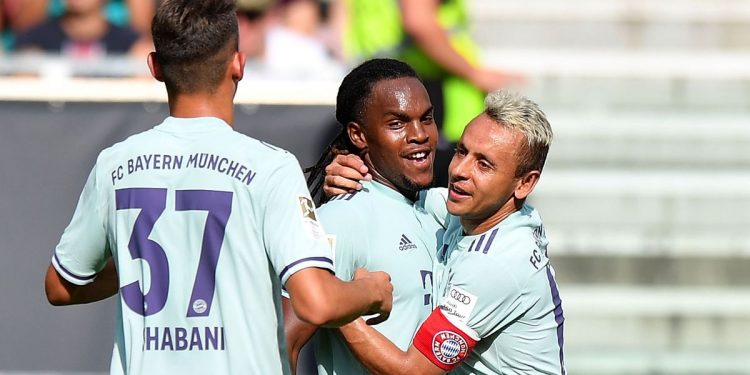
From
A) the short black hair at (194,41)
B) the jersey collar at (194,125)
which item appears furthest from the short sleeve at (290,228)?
the short black hair at (194,41)

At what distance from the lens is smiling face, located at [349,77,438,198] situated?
154 inches

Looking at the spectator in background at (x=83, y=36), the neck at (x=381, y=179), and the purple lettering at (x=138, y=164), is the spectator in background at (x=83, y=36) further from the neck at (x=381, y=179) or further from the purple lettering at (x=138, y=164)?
the purple lettering at (x=138, y=164)

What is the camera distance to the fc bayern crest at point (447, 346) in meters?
3.58

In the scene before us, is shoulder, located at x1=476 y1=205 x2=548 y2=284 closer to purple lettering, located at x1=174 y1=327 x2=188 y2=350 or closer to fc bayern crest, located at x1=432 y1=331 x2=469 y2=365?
fc bayern crest, located at x1=432 y1=331 x2=469 y2=365

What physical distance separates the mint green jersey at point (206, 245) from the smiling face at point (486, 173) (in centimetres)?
77

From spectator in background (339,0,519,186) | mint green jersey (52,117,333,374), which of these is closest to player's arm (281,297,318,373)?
mint green jersey (52,117,333,374)

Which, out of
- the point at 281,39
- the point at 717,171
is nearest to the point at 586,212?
the point at 717,171

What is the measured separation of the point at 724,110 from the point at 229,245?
266 inches

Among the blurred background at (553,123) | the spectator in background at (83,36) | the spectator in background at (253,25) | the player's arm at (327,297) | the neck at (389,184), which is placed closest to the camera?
the player's arm at (327,297)

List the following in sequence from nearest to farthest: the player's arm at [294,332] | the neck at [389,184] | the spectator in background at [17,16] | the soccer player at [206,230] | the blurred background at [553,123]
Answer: the soccer player at [206,230], the player's arm at [294,332], the neck at [389,184], the blurred background at [553,123], the spectator in background at [17,16]

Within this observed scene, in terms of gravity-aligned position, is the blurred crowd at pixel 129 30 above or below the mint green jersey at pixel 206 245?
above

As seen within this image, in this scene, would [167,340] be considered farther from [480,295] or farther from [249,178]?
[480,295]

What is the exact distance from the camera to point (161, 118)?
19.7ft

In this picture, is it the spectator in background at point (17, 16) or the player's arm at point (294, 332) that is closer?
the player's arm at point (294, 332)
